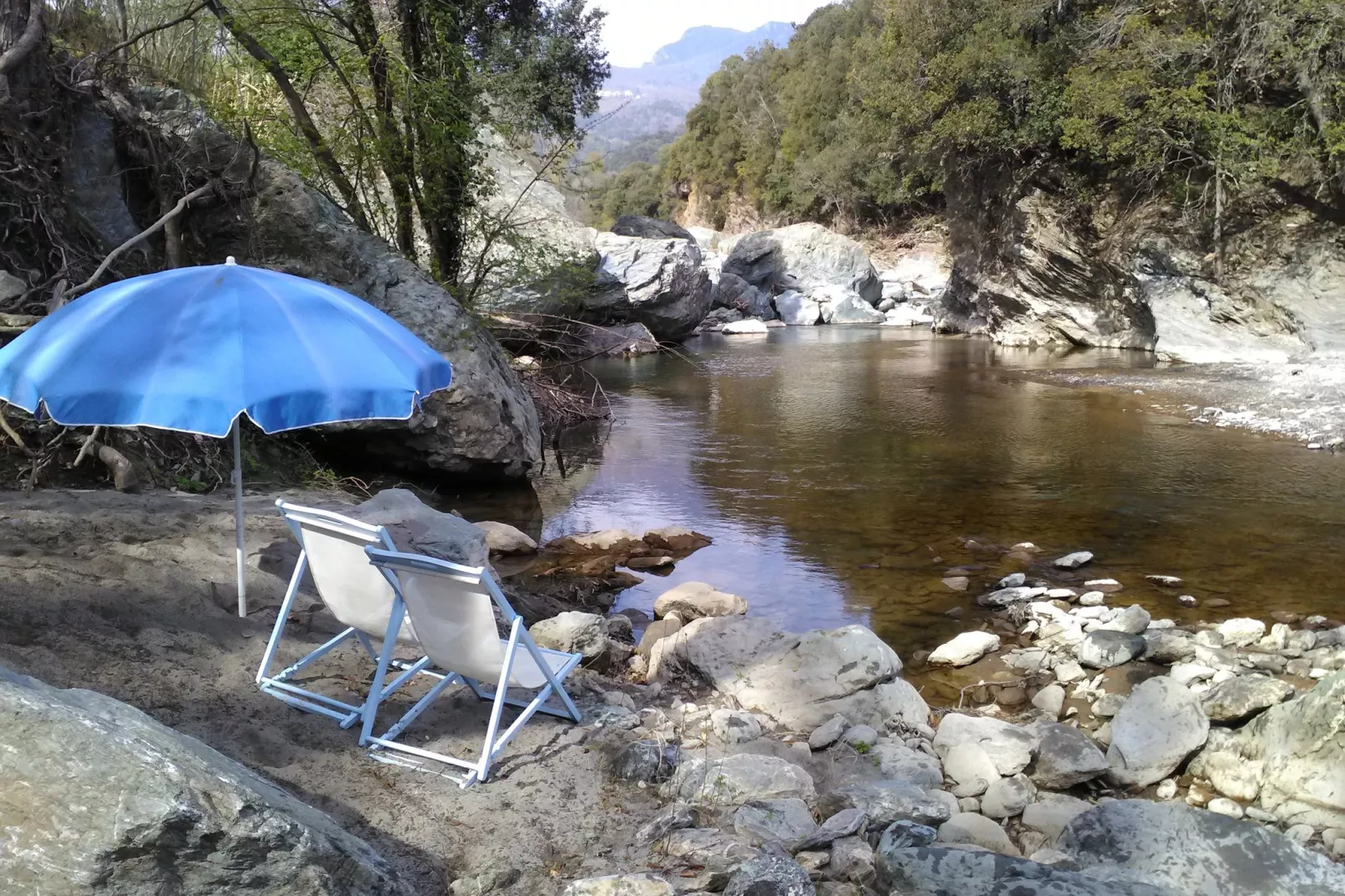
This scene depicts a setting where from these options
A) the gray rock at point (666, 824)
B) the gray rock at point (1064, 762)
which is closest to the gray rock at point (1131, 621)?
the gray rock at point (1064, 762)

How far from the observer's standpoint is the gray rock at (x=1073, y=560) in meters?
8.02

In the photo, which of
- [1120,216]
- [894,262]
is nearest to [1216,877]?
[1120,216]

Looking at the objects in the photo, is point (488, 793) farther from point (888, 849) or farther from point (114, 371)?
point (114, 371)

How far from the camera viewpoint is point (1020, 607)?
7.19m

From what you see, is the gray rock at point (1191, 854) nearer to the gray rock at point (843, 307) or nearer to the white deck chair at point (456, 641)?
the white deck chair at point (456, 641)

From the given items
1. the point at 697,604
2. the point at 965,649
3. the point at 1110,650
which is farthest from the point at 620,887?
the point at 1110,650

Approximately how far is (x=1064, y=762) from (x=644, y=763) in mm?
2128

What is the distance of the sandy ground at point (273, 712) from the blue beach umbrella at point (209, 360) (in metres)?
0.93

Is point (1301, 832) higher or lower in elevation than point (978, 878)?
lower

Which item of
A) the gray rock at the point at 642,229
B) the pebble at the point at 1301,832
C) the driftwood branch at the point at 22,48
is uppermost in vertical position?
the gray rock at the point at 642,229

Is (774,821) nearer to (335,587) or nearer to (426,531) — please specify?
(335,587)

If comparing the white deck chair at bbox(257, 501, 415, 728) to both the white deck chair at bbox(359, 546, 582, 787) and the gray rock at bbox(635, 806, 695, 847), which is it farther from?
the gray rock at bbox(635, 806, 695, 847)

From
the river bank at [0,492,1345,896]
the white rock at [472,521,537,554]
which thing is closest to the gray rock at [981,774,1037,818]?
the river bank at [0,492,1345,896]

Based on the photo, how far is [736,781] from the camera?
3.95 meters
